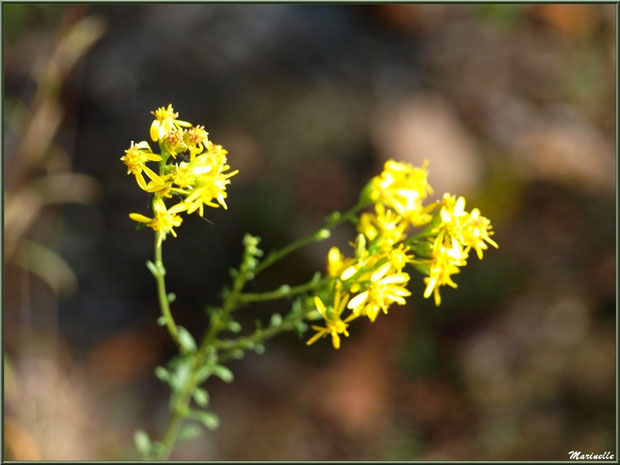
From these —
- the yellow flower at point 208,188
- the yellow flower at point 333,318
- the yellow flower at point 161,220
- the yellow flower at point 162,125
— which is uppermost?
the yellow flower at point 162,125

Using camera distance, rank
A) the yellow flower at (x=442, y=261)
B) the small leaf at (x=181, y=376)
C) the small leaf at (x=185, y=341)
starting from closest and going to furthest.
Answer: the yellow flower at (x=442, y=261) → the small leaf at (x=185, y=341) → the small leaf at (x=181, y=376)

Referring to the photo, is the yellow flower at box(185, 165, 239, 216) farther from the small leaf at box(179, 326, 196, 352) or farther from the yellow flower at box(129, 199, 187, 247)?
the small leaf at box(179, 326, 196, 352)

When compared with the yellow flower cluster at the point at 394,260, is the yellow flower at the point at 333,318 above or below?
below


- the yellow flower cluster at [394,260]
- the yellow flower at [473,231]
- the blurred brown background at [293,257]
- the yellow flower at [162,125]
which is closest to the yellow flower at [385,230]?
the yellow flower cluster at [394,260]

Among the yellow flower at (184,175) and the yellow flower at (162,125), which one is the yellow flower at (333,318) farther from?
the yellow flower at (162,125)

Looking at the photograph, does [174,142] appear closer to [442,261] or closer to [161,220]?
[161,220]

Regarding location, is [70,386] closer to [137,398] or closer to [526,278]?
[137,398]
